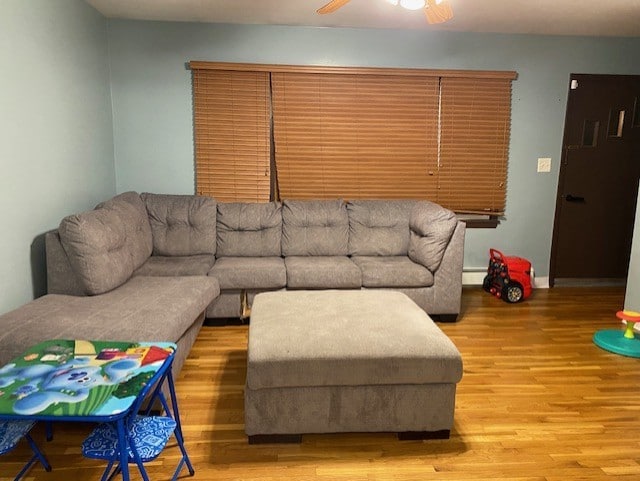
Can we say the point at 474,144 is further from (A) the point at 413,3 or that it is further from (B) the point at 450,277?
(A) the point at 413,3

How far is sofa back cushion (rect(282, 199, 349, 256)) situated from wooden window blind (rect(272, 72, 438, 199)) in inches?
14.6

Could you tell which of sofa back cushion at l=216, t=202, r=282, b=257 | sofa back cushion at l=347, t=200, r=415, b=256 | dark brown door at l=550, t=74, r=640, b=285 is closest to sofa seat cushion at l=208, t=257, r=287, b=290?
sofa back cushion at l=216, t=202, r=282, b=257

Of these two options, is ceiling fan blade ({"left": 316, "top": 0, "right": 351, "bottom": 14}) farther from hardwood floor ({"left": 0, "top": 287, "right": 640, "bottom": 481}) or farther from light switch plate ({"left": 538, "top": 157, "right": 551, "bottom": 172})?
light switch plate ({"left": 538, "top": 157, "right": 551, "bottom": 172})

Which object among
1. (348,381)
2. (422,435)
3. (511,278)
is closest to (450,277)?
(511,278)

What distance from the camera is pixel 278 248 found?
392cm

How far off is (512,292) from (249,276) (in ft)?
7.94

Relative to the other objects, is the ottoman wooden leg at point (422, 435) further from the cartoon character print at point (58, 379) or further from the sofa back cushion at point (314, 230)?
the sofa back cushion at point (314, 230)

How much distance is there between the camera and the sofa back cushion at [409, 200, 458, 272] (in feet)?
11.6

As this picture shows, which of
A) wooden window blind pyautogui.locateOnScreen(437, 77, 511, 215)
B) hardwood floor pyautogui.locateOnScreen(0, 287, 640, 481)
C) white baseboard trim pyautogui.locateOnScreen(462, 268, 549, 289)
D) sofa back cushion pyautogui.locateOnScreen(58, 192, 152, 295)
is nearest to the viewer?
hardwood floor pyautogui.locateOnScreen(0, 287, 640, 481)

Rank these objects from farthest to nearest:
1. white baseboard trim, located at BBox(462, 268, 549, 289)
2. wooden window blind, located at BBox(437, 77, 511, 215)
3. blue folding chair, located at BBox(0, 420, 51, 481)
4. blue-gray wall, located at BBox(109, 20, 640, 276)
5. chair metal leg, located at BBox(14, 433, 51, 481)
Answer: white baseboard trim, located at BBox(462, 268, 549, 289) → wooden window blind, located at BBox(437, 77, 511, 215) → blue-gray wall, located at BBox(109, 20, 640, 276) → chair metal leg, located at BBox(14, 433, 51, 481) → blue folding chair, located at BBox(0, 420, 51, 481)

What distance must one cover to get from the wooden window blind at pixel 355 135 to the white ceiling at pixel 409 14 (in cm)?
48

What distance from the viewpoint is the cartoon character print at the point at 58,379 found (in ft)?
4.45

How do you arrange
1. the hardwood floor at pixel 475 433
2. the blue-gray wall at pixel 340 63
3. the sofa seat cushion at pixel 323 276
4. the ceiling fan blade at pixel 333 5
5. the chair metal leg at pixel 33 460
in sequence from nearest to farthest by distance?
the chair metal leg at pixel 33 460
the hardwood floor at pixel 475 433
the ceiling fan blade at pixel 333 5
the sofa seat cushion at pixel 323 276
the blue-gray wall at pixel 340 63

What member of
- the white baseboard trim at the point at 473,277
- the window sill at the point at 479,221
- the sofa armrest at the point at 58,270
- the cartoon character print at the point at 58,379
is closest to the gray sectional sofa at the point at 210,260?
the sofa armrest at the point at 58,270
